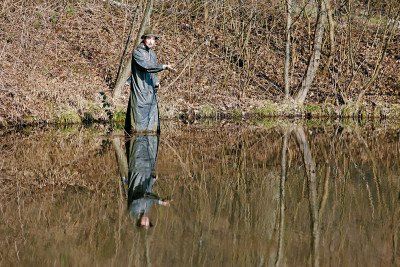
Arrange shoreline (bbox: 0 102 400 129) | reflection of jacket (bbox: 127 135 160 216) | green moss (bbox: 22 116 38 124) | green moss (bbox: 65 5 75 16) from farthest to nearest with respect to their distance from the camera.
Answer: green moss (bbox: 65 5 75 16) < shoreline (bbox: 0 102 400 129) < green moss (bbox: 22 116 38 124) < reflection of jacket (bbox: 127 135 160 216)

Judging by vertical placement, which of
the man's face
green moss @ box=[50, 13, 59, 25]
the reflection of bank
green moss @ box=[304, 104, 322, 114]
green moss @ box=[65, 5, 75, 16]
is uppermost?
green moss @ box=[65, 5, 75, 16]

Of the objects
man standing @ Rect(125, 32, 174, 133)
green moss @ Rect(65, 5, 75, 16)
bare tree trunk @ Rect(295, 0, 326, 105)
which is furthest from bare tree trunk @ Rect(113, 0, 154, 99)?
green moss @ Rect(65, 5, 75, 16)

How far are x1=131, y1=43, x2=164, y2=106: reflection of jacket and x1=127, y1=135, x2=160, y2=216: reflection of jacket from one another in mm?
887

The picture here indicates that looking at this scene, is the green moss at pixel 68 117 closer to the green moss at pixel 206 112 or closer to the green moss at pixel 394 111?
the green moss at pixel 206 112

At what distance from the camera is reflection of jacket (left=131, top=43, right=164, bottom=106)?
16.9m

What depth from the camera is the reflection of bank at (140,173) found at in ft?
29.3

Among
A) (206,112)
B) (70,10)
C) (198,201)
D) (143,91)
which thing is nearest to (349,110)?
(206,112)

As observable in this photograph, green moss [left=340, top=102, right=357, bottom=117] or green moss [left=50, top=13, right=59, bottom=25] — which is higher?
green moss [left=50, top=13, right=59, bottom=25]

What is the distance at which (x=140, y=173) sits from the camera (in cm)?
1174

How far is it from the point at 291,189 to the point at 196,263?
14.0ft

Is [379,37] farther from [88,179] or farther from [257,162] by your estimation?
[88,179]

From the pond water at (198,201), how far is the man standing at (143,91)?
550mm

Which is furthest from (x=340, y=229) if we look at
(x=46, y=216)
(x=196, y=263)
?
(x=46, y=216)

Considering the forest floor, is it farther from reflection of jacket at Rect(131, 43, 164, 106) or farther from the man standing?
reflection of jacket at Rect(131, 43, 164, 106)
